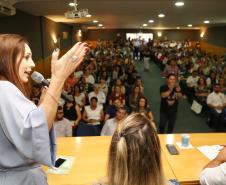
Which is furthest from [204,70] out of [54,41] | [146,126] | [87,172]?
[146,126]

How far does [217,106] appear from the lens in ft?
18.3

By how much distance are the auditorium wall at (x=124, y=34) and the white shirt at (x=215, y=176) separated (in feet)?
54.3

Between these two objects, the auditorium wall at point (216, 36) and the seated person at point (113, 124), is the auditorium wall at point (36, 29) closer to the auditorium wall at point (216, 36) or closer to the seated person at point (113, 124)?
the seated person at point (113, 124)

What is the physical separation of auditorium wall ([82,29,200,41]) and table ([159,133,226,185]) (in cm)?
1560

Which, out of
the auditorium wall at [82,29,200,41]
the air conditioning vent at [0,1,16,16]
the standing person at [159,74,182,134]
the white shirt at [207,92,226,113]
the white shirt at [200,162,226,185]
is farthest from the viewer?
the auditorium wall at [82,29,200,41]

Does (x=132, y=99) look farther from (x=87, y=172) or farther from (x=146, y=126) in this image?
(x=146, y=126)

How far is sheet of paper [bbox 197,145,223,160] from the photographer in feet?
7.45

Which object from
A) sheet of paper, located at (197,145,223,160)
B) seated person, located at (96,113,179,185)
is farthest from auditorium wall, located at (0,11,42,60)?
seated person, located at (96,113,179,185)

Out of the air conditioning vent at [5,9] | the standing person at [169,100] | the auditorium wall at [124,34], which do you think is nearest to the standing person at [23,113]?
the standing person at [169,100]

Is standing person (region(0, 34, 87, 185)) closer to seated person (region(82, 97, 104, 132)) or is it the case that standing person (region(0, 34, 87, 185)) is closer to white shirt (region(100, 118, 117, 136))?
white shirt (region(100, 118, 117, 136))

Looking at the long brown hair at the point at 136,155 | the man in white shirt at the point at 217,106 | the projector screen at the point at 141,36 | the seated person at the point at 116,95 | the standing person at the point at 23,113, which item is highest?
the projector screen at the point at 141,36

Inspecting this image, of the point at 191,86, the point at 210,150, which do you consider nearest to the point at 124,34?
the point at 191,86

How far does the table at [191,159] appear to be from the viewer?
1.95 meters

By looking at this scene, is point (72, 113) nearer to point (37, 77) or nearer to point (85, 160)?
point (85, 160)
